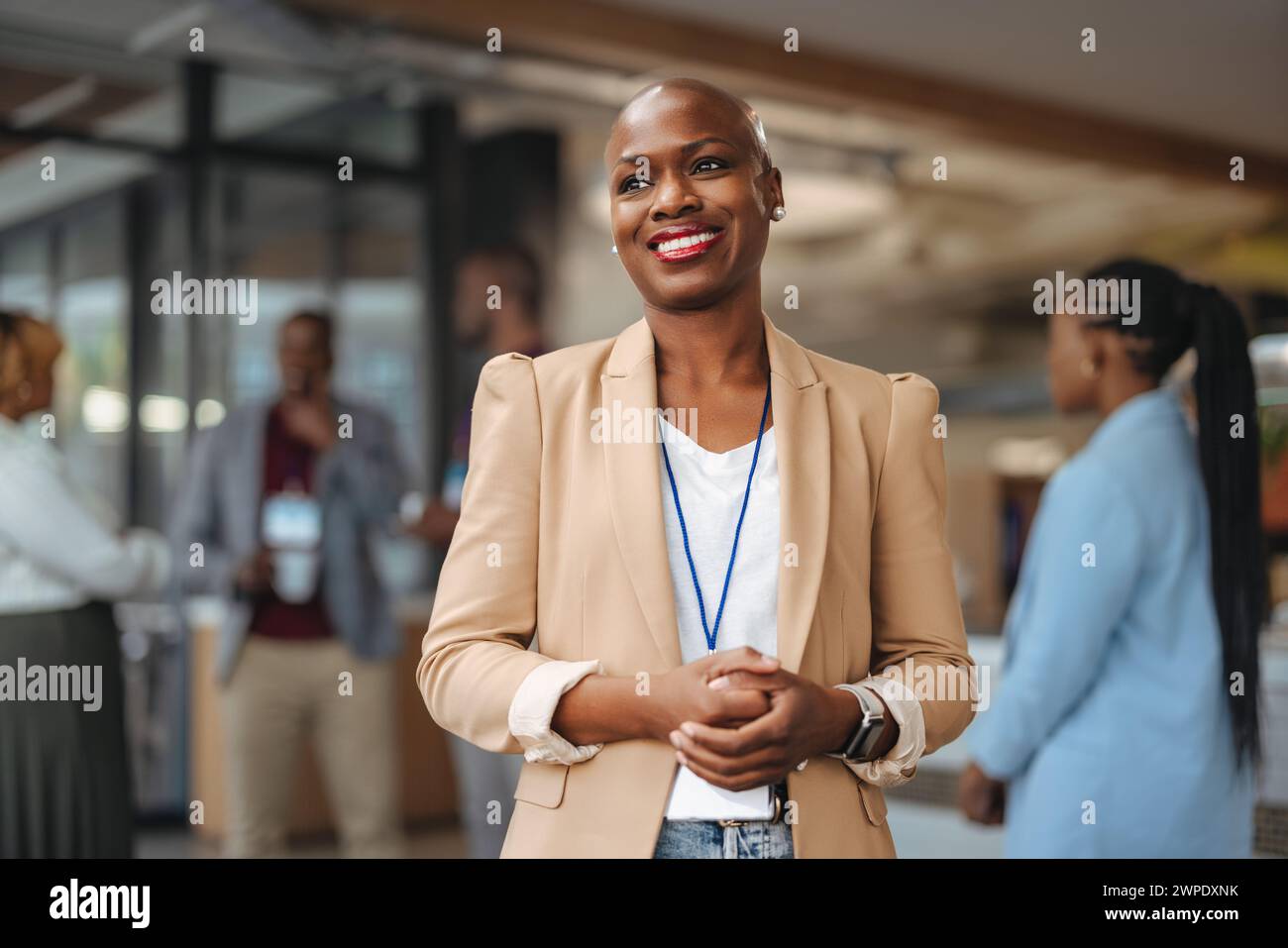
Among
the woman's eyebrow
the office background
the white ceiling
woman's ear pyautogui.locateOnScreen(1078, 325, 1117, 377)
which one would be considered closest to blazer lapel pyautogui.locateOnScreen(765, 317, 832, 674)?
the woman's eyebrow

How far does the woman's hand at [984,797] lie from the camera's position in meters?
2.46

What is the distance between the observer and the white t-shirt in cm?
119

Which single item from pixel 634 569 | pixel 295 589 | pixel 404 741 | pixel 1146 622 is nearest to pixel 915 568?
pixel 634 569

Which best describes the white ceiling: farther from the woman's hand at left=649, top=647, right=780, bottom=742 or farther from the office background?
the woman's hand at left=649, top=647, right=780, bottom=742

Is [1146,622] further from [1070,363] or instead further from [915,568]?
[915,568]

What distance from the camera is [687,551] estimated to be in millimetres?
1219

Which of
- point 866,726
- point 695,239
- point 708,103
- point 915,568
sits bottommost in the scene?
point 866,726

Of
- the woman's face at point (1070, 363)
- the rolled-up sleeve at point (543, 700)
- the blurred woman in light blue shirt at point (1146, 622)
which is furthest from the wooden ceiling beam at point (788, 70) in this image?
the rolled-up sleeve at point (543, 700)

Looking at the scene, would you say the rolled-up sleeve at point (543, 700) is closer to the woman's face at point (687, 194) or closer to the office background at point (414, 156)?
the woman's face at point (687, 194)

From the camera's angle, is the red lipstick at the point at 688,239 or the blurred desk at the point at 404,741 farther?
the blurred desk at the point at 404,741

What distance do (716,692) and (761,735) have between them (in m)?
0.05

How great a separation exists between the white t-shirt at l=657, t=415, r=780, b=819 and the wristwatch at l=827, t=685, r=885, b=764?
8cm

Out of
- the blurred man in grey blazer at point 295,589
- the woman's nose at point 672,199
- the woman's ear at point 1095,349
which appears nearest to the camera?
the woman's nose at point 672,199

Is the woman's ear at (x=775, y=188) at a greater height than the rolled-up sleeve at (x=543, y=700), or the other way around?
Answer: the woman's ear at (x=775, y=188)
